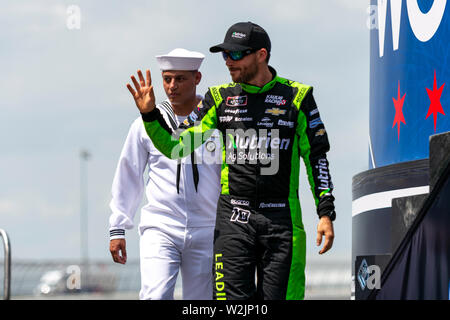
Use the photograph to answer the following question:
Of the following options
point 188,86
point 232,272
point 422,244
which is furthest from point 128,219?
point 422,244

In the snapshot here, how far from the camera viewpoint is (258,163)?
5.47 m

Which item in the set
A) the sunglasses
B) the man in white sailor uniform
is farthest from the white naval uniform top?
the sunglasses

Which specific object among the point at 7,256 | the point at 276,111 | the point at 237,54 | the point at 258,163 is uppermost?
the point at 237,54

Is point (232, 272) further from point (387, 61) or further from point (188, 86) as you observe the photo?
point (387, 61)

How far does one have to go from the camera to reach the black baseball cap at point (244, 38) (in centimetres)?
549

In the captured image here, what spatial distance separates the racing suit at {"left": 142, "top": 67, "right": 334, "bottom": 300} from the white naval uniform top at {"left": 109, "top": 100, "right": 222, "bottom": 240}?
101 cm

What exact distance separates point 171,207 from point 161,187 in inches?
6.8

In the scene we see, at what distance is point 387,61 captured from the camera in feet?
24.9

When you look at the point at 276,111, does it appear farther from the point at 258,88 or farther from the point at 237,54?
the point at 237,54

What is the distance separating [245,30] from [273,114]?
572 millimetres

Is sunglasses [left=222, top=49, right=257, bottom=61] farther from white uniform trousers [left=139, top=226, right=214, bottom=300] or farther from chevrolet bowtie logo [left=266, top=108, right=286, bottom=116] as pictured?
white uniform trousers [left=139, top=226, right=214, bottom=300]

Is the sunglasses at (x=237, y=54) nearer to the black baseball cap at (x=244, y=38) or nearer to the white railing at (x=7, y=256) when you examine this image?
the black baseball cap at (x=244, y=38)

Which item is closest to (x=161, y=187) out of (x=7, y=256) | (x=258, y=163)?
(x=258, y=163)

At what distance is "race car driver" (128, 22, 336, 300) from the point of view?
5402 mm
